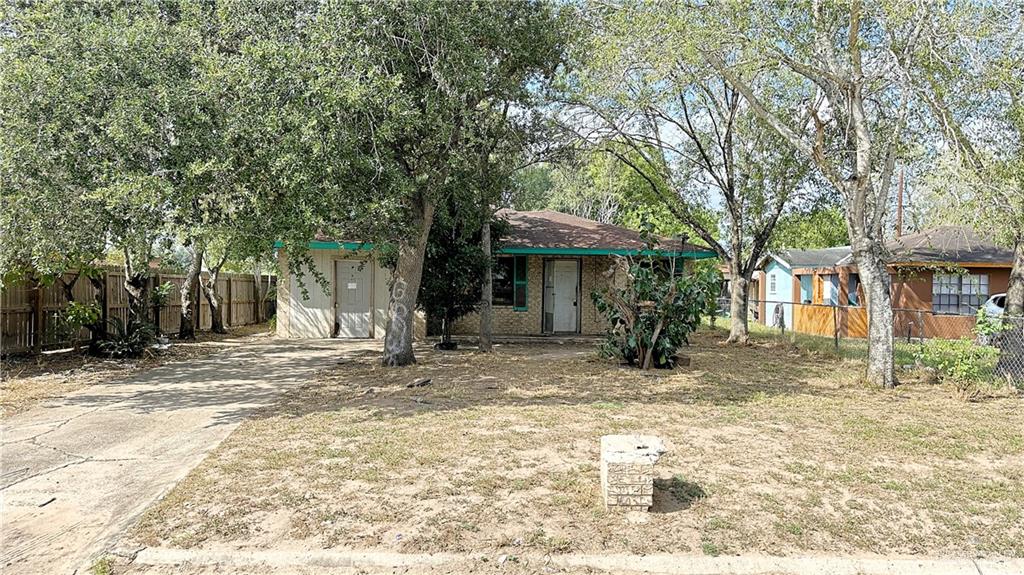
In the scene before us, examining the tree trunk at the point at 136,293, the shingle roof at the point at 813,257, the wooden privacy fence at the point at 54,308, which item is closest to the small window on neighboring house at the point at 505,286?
the wooden privacy fence at the point at 54,308

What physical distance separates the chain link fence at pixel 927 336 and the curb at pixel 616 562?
642cm

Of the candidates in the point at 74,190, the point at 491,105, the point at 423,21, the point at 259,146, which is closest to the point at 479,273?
the point at 491,105

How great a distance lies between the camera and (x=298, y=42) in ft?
27.1

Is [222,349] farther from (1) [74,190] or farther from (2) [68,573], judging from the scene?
(2) [68,573]

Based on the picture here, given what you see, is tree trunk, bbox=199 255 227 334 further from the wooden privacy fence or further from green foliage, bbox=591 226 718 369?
green foliage, bbox=591 226 718 369

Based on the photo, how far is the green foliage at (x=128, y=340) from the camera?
11.7m

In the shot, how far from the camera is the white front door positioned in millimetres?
15961

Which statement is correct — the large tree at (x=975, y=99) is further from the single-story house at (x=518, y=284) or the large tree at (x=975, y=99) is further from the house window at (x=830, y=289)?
the house window at (x=830, y=289)

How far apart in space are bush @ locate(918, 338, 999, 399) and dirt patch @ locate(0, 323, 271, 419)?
12.2 metres

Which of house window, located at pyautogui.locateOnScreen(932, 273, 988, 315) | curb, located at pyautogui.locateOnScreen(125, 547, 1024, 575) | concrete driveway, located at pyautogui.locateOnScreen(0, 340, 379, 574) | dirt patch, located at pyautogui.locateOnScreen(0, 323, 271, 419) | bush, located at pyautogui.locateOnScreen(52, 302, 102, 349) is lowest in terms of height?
curb, located at pyautogui.locateOnScreen(125, 547, 1024, 575)

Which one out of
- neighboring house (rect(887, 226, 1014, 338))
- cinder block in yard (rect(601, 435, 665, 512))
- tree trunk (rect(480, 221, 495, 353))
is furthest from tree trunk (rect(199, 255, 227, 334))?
neighboring house (rect(887, 226, 1014, 338))

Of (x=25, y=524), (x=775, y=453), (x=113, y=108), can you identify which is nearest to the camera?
(x=25, y=524)

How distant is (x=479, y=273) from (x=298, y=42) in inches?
247

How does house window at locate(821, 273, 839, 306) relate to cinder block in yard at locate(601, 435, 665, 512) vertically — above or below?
above
